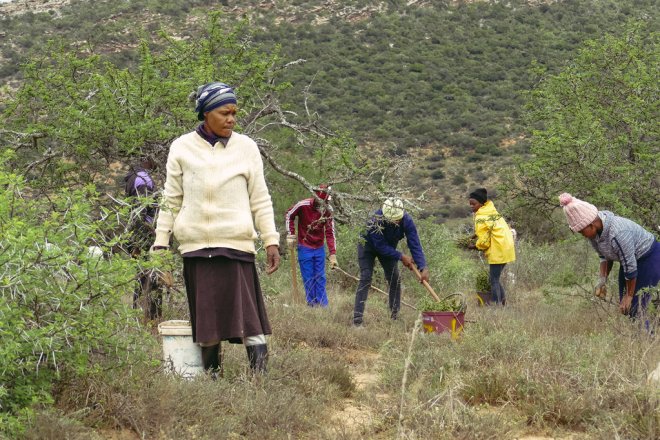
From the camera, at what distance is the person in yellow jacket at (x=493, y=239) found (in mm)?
9570

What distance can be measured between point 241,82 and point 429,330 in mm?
3305

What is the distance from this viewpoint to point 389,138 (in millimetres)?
31047

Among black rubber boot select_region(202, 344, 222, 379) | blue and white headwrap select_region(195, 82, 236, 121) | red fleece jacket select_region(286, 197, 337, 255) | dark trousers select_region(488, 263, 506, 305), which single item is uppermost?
blue and white headwrap select_region(195, 82, 236, 121)

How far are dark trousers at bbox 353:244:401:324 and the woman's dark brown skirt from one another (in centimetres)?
390

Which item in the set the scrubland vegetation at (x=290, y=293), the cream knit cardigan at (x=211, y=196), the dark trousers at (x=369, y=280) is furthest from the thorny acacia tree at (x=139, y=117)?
the cream knit cardigan at (x=211, y=196)

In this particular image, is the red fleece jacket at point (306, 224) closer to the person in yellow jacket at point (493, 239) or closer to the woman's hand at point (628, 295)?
the person in yellow jacket at point (493, 239)

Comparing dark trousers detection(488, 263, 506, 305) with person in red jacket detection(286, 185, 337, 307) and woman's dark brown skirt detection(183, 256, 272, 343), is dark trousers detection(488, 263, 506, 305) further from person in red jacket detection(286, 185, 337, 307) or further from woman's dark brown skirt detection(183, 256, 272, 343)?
woman's dark brown skirt detection(183, 256, 272, 343)

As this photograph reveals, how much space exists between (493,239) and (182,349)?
5.42 m

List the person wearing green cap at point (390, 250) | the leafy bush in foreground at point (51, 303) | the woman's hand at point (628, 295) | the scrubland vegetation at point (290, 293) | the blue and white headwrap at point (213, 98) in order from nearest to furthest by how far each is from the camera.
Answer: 1. the leafy bush in foreground at point (51, 303)
2. the scrubland vegetation at point (290, 293)
3. the blue and white headwrap at point (213, 98)
4. the woman's hand at point (628, 295)
5. the person wearing green cap at point (390, 250)

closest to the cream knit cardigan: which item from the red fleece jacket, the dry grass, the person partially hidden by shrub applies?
the dry grass

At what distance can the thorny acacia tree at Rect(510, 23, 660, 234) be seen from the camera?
9086 millimetres

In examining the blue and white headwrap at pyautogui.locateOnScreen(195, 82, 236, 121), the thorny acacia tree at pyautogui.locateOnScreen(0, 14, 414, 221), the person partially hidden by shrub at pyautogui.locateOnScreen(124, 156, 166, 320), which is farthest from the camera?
the thorny acacia tree at pyautogui.locateOnScreen(0, 14, 414, 221)

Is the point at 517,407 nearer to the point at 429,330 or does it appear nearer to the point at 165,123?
the point at 429,330

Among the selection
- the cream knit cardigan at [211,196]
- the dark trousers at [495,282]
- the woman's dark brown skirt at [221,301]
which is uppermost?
the cream knit cardigan at [211,196]
